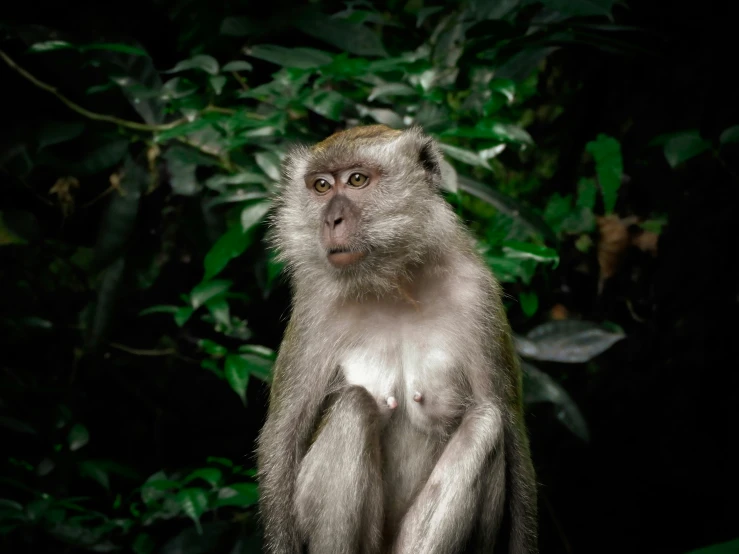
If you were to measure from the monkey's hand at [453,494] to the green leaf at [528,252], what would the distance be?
1114 mm

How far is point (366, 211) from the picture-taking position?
9.95ft

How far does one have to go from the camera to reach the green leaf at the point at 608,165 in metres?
4.01

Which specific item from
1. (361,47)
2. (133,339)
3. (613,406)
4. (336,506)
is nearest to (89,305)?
(133,339)

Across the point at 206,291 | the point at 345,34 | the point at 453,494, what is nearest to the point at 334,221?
the point at 453,494

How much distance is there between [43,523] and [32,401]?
844mm

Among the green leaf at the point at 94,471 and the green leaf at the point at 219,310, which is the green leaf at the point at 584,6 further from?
the green leaf at the point at 94,471

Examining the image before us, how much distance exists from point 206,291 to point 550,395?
1784 mm

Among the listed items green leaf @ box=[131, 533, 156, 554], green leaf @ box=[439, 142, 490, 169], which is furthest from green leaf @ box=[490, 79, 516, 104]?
green leaf @ box=[131, 533, 156, 554]

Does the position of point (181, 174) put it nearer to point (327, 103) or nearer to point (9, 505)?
point (327, 103)

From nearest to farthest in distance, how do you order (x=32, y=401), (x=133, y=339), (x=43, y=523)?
(x=43, y=523) → (x=32, y=401) → (x=133, y=339)

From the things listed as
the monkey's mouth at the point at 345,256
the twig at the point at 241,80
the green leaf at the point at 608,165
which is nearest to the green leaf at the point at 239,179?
the twig at the point at 241,80

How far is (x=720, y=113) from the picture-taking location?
3781mm

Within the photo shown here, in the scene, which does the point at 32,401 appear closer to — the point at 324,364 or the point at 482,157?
the point at 324,364

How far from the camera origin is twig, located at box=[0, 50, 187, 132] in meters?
4.45
